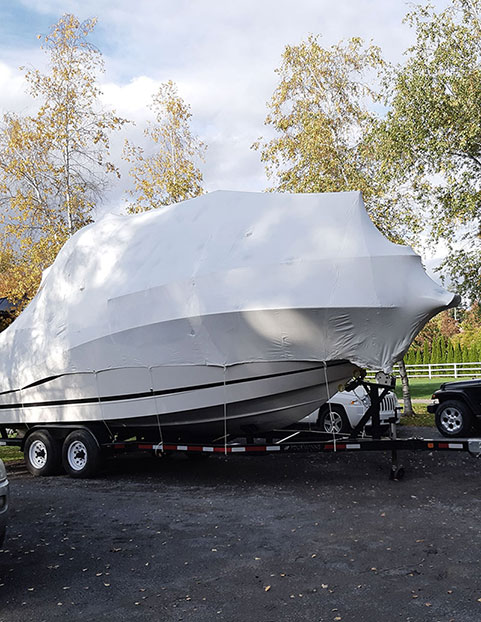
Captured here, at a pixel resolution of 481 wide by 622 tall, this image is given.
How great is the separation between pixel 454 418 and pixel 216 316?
305 inches

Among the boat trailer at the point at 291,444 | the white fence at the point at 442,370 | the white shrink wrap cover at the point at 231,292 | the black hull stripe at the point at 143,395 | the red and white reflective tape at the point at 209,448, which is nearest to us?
the white shrink wrap cover at the point at 231,292

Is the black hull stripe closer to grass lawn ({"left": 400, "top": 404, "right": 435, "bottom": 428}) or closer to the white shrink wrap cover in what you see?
the white shrink wrap cover

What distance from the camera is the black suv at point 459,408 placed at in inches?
565

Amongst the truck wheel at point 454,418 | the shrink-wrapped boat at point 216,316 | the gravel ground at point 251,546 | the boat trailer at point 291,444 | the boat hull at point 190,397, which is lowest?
the gravel ground at point 251,546

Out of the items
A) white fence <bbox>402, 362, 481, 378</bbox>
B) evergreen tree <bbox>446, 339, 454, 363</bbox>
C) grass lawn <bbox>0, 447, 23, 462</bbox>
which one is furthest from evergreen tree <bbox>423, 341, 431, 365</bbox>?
grass lawn <bbox>0, 447, 23, 462</bbox>

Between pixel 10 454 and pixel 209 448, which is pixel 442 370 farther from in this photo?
pixel 209 448

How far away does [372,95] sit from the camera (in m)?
22.2

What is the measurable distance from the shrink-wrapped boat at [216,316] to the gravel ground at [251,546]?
1304 millimetres

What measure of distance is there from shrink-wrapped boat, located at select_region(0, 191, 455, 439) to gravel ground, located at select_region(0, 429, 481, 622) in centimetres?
130

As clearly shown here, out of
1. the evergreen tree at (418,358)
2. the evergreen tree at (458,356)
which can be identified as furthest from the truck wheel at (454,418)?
the evergreen tree at (418,358)

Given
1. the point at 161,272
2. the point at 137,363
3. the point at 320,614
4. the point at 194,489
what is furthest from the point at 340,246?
the point at 320,614

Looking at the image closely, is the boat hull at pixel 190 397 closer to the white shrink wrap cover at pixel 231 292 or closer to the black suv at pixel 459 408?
the white shrink wrap cover at pixel 231 292

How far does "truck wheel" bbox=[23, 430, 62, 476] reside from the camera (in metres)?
11.5

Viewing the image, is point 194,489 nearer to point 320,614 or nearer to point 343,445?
point 343,445
